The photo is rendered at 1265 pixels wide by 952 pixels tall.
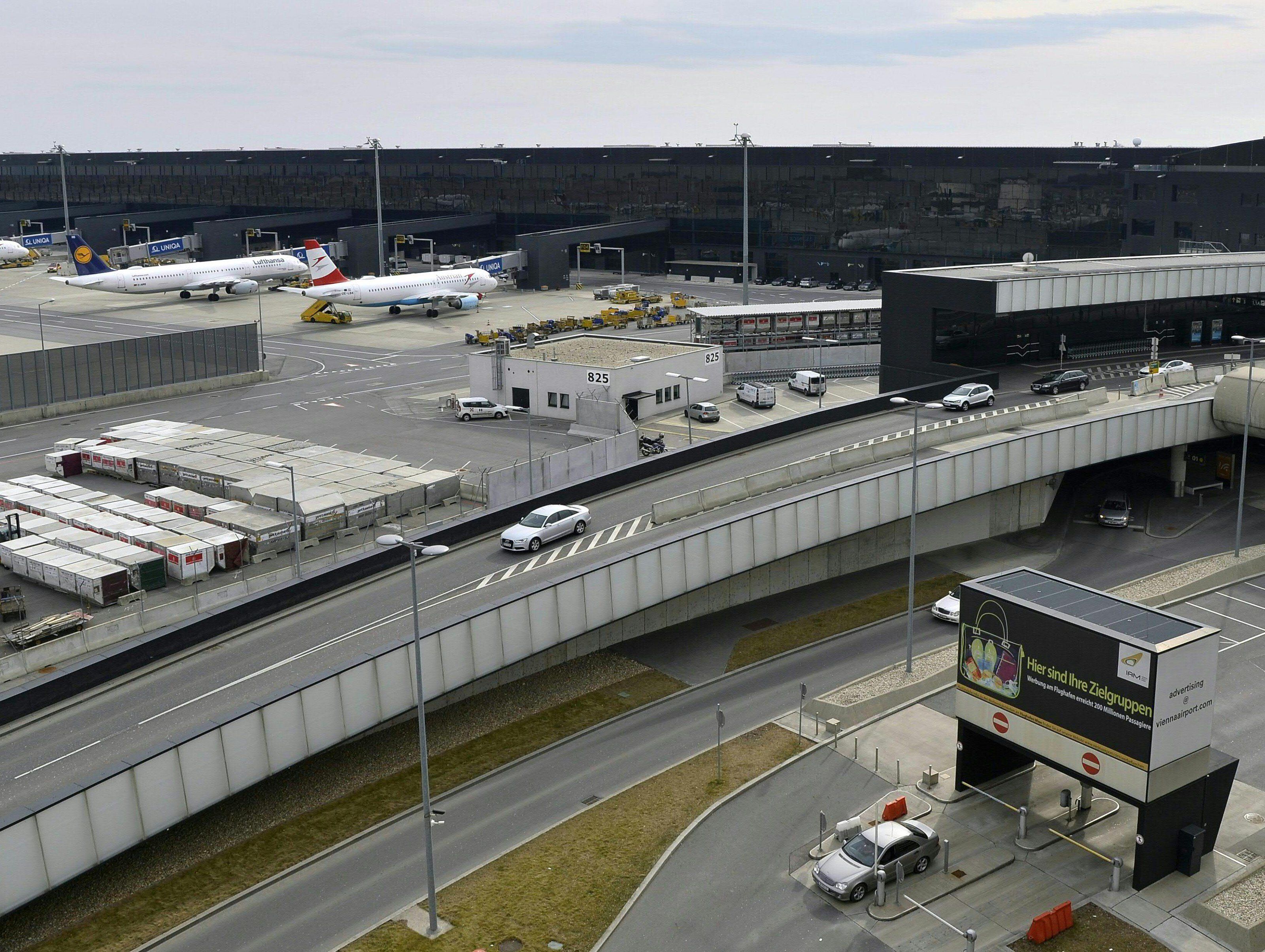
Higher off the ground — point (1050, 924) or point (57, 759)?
point (57, 759)

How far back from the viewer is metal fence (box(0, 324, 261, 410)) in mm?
84375

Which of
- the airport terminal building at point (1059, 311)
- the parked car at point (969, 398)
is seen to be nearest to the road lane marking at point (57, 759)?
the parked car at point (969, 398)

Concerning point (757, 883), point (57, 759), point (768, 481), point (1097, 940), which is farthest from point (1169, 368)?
point (57, 759)

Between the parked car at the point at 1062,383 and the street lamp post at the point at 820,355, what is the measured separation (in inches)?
538

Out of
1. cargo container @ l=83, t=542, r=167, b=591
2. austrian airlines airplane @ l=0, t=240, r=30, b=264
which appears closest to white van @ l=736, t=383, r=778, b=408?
cargo container @ l=83, t=542, r=167, b=591

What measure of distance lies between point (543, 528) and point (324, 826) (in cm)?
1603

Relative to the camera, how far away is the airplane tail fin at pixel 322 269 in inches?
5098

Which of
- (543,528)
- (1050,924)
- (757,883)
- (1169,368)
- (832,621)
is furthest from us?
(1169,368)

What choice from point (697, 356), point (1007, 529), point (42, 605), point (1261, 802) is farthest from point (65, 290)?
point (1261, 802)

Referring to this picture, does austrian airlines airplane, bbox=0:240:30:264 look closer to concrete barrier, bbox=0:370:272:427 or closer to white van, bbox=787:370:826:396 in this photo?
concrete barrier, bbox=0:370:272:427

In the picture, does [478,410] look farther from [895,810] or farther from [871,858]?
[871,858]

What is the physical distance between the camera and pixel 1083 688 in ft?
116

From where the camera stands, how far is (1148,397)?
6831 centimetres

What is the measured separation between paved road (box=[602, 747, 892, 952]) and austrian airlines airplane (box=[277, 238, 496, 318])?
95663mm
